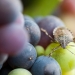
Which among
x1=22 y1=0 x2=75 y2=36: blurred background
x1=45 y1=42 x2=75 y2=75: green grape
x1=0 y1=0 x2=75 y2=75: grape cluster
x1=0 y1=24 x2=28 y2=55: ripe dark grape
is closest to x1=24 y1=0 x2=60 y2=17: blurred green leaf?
x1=22 y1=0 x2=75 y2=36: blurred background

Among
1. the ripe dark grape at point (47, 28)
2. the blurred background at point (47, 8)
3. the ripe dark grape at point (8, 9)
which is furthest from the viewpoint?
the blurred background at point (47, 8)

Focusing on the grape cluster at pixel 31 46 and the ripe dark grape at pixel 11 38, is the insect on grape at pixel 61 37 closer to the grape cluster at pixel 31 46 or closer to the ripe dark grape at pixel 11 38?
the grape cluster at pixel 31 46

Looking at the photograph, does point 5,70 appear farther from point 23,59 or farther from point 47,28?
point 47,28

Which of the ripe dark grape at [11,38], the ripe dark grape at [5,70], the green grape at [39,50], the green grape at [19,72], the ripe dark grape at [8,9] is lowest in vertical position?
the ripe dark grape at [5,70]

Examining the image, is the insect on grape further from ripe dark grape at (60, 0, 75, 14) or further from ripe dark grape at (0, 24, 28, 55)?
ripe dark grape at (60, 0, 75, 14)

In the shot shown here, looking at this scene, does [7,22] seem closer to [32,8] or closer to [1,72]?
[1,72]

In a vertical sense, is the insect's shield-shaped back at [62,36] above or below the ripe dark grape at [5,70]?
above

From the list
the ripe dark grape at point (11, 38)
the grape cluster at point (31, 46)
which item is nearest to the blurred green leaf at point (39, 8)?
the grape cluster at point (31, 46)

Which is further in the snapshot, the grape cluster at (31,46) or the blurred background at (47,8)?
the blurred background at (47,8)
